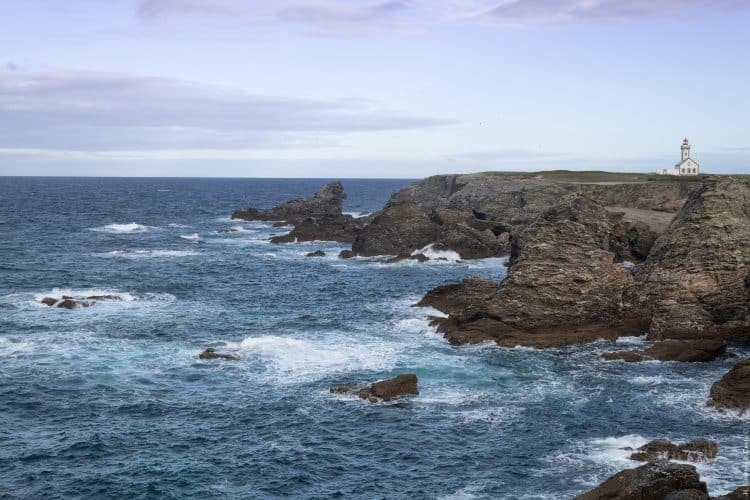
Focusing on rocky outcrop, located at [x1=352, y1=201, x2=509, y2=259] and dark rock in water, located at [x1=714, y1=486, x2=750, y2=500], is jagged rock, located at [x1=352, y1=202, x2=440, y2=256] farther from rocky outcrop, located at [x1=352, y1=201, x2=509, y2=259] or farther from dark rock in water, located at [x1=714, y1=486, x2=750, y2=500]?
dark rock in water, located at [x1=714, y1=486, x2=750, y2=500]

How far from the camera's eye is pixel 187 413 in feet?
119

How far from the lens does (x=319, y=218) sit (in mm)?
114562

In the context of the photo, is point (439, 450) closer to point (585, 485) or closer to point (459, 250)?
point (585, 485)

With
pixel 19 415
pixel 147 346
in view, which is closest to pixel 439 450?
pixel 19 415

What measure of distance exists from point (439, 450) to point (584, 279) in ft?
69.2

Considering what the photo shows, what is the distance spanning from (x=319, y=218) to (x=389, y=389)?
7795 centimetres

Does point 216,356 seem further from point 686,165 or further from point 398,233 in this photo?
point 686,165

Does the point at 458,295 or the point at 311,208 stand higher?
the point at 311,208

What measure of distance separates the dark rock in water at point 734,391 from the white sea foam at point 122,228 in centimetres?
10012

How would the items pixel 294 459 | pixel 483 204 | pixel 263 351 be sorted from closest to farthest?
pixel 294 459, pixel 263 351, pixel 483 204

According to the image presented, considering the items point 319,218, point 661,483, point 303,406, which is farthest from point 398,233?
point 661,483

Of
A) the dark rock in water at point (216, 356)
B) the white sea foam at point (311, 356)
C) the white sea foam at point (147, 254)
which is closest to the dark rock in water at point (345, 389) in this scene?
the white sea foam at point (311, 356)

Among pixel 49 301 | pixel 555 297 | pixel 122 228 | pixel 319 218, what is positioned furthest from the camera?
pixel 122 228

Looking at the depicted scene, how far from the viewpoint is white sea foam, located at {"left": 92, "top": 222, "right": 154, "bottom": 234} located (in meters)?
120
